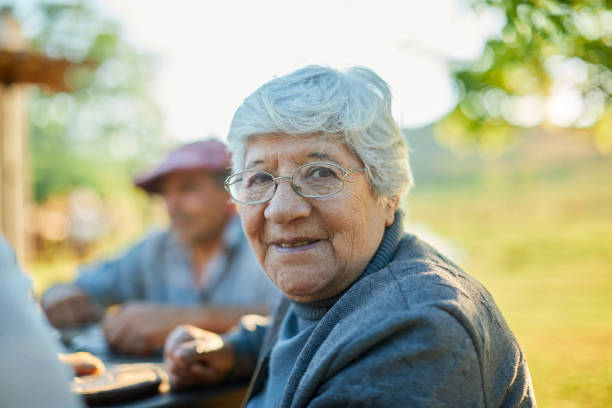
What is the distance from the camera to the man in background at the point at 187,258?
3416mm

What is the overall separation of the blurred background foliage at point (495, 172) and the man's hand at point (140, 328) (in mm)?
1217

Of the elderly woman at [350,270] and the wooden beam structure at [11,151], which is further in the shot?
the wooden beam structure at [11,151]

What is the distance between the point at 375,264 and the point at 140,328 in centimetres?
136

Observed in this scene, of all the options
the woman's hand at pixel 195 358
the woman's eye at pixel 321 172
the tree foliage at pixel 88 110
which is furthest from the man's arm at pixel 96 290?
the tree foliage at pixel 88 110

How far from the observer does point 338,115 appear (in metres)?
1.60

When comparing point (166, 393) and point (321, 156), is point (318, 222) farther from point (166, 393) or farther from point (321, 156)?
point (166, 393)

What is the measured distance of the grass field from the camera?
18.7ft

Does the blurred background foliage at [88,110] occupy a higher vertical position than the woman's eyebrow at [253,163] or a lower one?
lower

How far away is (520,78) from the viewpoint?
3.55 metres

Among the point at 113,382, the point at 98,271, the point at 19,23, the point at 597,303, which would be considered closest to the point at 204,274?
the point at 98,271

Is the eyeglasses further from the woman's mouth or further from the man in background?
the man in background

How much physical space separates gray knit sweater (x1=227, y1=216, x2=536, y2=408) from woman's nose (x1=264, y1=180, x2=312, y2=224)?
0.94 ft

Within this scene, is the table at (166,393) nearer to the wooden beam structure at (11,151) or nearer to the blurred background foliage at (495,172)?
the blurred background foliage at (495,172)

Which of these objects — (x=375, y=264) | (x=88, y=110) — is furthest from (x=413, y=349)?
(x=88, y=110)
